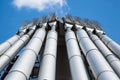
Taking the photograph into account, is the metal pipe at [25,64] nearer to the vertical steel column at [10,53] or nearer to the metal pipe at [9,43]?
the vertical steel column at [10,53]

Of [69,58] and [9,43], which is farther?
[9,43]

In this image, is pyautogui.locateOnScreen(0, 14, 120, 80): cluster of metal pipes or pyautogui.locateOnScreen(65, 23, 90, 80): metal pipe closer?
pyautogui.locateOnScreen(0, 14, 120, 80): cluster of metal pipes

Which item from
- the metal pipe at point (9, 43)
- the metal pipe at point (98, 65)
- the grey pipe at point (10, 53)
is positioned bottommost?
the metal pipe at point (98, 65)

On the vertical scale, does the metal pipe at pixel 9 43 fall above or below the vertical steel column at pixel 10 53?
above

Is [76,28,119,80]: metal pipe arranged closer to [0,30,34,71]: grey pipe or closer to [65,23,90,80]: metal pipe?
[65,23,90,80]: metal pipe

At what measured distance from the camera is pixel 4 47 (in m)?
15.3

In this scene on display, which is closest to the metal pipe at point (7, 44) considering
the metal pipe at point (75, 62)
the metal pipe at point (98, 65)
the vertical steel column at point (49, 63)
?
the vertical steel column at point (49, 63)

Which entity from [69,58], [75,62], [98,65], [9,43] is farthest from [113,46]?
[9,43]

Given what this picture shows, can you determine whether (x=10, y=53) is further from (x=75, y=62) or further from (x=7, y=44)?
(x=75, y=62)

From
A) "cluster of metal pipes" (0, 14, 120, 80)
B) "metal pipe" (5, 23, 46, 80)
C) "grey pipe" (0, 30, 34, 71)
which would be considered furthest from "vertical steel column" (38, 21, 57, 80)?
"grey pipe" (0, 30, 34, 71)

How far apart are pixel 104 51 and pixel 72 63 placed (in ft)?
10.9

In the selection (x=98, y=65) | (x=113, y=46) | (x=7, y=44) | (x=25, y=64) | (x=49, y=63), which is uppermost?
(x=7, y=44)

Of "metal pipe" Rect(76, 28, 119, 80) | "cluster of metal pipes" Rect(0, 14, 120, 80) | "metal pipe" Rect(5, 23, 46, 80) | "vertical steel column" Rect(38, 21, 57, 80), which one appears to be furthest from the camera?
"vertical steel column" Rect(38, 21, 57, 80)

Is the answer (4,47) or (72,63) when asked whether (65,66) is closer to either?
(4,47)
